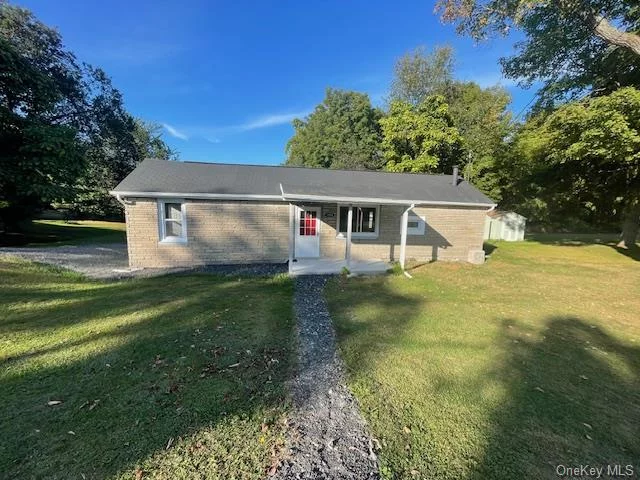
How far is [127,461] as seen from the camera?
2459 millimetres

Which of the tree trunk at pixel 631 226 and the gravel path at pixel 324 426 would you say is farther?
the tree trunk at pixel 631 226

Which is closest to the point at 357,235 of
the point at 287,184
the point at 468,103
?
the point at 287,184

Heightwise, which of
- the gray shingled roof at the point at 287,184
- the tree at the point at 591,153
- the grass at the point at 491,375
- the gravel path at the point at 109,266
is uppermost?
the tree at the point at 591,153

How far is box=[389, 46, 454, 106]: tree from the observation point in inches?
1049

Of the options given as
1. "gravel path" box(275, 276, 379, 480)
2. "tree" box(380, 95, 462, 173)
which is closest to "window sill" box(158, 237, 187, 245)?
"gravel path" box(275, 276, 379, 480)

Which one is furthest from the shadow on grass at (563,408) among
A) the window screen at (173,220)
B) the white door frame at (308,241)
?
the window screen at (173,220)

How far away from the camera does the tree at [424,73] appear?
26.7 m

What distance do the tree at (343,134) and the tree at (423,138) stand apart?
304 inches

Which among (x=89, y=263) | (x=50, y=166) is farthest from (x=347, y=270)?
(x=50, y=166)

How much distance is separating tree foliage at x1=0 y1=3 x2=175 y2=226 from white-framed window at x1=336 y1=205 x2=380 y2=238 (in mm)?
12570

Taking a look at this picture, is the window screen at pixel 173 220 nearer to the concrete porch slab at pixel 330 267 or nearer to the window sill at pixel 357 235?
the concrete porch slab at pixel 330 267

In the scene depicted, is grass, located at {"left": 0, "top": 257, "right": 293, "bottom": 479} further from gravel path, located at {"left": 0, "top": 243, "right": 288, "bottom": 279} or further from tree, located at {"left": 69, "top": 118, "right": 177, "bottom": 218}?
tree, located at {"left": 69, "top": 118, "right": 177, "bottom": 218}

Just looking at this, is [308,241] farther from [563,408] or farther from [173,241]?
[563,408]

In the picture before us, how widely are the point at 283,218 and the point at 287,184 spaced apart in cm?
146
